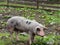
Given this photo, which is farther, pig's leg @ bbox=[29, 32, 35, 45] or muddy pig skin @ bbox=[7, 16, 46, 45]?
pig's leg @ bbox=[29, 32, 35, 45]

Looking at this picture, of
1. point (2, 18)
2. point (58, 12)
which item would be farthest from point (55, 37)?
point (58, 12)

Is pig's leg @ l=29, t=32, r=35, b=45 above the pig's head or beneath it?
beneath

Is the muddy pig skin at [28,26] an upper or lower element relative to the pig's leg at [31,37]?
upper

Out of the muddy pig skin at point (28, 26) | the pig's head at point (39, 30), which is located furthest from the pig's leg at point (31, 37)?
the pig's head at point (39, 30)

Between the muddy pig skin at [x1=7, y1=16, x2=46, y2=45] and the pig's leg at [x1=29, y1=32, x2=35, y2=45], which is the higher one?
the muddy pig skin at [x1=7, y1=16, x2=46, y2=45]

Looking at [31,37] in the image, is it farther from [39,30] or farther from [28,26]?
[39,30]

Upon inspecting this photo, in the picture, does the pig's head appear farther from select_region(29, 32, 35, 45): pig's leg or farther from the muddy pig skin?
select_region(29, 32, 35, 45): pig's leg

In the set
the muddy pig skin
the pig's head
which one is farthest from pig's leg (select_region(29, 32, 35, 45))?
the pig's head

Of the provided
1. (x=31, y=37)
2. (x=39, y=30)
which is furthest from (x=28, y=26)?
(x=39, y=30)

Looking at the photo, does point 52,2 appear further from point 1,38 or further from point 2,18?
point 1,38

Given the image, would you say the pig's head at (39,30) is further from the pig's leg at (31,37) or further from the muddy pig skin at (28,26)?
the pig's leg at (31,37)

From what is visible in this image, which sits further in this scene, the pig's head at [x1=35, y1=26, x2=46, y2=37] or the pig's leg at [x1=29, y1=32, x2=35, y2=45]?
the pig's leg at [x1=29, y1=32, x2=35, y2=45]

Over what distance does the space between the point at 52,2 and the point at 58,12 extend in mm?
5714

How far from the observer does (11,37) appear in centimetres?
836
